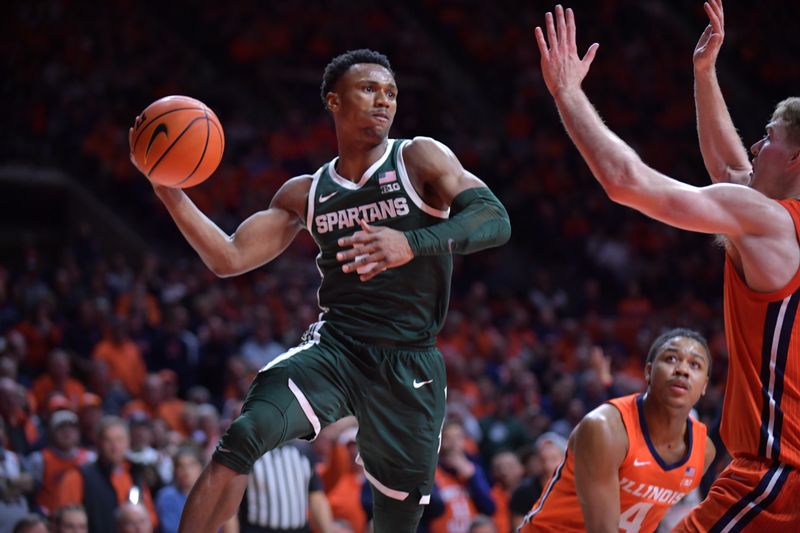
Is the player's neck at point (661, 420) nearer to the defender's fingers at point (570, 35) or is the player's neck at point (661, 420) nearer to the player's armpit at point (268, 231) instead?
the player's armpit at point (268, 231)

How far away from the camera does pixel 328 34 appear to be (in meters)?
17.4

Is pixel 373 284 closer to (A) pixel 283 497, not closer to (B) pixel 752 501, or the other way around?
(B) pixel 752 501

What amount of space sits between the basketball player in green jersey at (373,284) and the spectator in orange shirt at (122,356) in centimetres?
594

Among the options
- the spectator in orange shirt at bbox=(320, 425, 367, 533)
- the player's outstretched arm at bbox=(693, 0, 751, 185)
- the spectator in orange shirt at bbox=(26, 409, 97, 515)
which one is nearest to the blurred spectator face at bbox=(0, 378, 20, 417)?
the spectator in orange shirt at bbox=(26, 409, 97, 515)

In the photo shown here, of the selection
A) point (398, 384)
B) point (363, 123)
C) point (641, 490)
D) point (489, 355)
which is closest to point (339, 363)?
point (398, 384)

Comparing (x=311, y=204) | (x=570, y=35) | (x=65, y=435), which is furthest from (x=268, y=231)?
(x=65, y=435)

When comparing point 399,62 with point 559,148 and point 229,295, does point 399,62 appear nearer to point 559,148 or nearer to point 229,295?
point 559,148

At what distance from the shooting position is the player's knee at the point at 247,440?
4027 millimetres

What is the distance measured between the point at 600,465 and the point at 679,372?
0.62m

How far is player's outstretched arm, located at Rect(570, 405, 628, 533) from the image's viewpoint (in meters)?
4.30

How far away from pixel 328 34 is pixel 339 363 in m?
13.6

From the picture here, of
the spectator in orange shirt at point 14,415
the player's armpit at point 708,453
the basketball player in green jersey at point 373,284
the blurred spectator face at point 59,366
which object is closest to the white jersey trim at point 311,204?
the basketball player in green jersey at point 373,284

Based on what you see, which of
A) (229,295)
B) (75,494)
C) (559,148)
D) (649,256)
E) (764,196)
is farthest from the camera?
(559,148)

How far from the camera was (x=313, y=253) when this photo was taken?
14.5 meters
